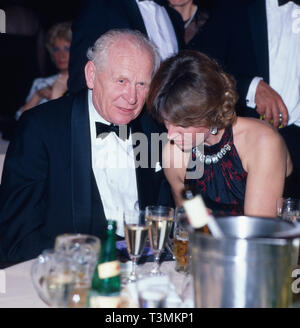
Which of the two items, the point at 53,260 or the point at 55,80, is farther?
the point at 55,80

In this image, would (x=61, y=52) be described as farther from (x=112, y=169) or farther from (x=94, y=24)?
(x=112, y=169)

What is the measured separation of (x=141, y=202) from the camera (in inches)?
89.3

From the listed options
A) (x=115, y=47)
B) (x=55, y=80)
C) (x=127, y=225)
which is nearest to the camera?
(x=127, y=225)

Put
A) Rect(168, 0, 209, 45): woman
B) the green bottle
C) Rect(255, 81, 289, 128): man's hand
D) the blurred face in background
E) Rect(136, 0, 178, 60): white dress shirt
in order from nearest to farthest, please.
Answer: the green bottle < Rect(255, 81, 289, 128): man's hand < Rect(136, 0, 178, 60): white dress shirt < Rect(168, 0, 209, 45): woman < the blurred face in background

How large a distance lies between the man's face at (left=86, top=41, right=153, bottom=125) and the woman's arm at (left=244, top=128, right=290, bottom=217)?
1.84ft

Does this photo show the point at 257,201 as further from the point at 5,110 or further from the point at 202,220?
the point at 5,110

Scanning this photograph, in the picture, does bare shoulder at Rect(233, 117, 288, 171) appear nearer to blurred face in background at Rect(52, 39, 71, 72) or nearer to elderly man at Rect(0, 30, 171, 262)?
elderly man at Rect(0, 30, 171, 262)

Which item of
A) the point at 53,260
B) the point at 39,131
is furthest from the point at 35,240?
the point at 53,260

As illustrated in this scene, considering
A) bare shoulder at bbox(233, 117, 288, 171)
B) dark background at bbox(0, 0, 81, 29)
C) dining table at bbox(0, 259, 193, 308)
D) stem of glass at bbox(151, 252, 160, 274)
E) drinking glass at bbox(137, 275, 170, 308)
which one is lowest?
dining table at bbox(0, 259, 193, 308)

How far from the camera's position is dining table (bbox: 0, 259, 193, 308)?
4.03ft

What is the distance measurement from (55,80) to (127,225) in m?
4.16

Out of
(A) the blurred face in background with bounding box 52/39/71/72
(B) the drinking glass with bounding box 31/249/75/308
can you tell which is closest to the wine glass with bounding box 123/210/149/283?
(B) the drinking glass with bounding box 31/249/75/308

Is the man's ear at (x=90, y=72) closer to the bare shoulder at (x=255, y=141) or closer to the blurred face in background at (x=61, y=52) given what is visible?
the bare shoulder at (x=255, y=141)

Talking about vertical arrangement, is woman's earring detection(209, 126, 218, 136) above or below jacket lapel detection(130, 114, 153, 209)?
above
